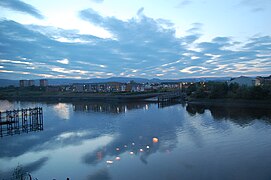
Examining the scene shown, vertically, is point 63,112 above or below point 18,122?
below

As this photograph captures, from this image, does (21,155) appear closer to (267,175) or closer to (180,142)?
(180,142)

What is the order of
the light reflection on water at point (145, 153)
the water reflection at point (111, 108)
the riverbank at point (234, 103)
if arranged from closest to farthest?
the light reflection on water at point (145, 153) → the riverbank at point (234, 103) → the water reflection at point (111, 108)

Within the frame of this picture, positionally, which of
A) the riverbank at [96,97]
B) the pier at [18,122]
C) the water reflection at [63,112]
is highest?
the pier at [18,122]

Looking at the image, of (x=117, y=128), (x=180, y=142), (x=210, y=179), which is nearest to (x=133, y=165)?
(x=210, y=179)

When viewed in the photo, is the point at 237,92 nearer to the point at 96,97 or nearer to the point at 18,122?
the point at 18,122

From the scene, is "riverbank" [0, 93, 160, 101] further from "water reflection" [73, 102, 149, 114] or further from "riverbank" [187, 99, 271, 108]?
"riverbank" [187, 99, 271, 108]

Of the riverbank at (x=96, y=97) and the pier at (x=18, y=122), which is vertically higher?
the pier at (x=18, y=122)

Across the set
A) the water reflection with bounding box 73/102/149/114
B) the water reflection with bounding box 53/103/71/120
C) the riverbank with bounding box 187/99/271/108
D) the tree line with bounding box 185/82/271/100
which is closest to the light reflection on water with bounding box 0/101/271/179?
the water reflection with bounding box 53/103/71/120

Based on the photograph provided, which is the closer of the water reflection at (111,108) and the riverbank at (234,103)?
the riverbank at (234,103)

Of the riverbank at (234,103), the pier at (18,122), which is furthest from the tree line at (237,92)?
the pier at (18,122)

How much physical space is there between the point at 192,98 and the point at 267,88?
8565 mm

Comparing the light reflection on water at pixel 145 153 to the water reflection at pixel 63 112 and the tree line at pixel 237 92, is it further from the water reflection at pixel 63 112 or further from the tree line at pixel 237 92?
the tree line at pixel 237 92

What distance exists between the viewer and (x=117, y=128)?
542 inches

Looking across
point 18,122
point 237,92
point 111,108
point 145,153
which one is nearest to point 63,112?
point 111,108
